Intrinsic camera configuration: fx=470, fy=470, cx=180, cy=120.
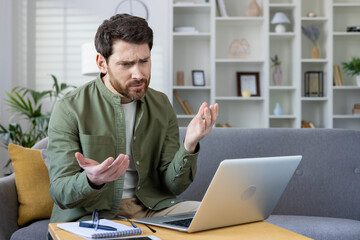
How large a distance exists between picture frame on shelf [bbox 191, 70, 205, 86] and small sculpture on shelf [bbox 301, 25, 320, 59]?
115 centimetres

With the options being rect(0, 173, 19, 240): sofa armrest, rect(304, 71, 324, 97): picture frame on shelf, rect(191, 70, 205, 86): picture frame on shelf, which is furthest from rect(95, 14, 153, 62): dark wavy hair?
rect(304, 71, 324, 97): picture frame on shelf

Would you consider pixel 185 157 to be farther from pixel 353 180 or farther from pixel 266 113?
pixel 266 113

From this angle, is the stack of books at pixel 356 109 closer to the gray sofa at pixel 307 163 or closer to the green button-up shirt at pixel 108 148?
the gray sofa at pixel 307 163

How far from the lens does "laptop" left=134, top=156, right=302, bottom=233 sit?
1.12 metres

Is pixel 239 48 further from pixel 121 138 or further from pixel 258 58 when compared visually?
pixel 121 138

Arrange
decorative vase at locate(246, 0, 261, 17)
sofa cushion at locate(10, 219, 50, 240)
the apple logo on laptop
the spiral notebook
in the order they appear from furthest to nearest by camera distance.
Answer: decorative vase at locate(246, 0, 261, 17)
sofa cushion at locate(10, 219, 50, 240)
the apple logo on laptop
the spiral notebook

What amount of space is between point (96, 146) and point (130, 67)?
0.28 m

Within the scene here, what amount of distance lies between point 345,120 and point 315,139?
2818 mm

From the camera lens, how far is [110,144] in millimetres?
1591

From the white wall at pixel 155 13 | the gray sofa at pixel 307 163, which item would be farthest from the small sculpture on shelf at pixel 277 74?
the gray sofa at pixel 307 163

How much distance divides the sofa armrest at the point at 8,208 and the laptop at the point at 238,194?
0.88 meters

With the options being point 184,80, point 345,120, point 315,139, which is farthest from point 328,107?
point 315,139

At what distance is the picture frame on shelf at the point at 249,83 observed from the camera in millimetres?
4914

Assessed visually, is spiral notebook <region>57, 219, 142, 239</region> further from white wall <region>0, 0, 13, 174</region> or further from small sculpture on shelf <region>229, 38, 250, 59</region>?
small sculpture on shelf <region>229, 38, 250, 59</region>
